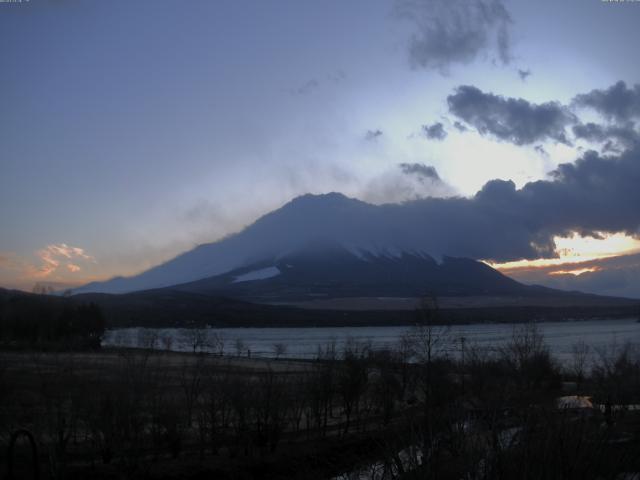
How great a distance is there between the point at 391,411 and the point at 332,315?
15676cm

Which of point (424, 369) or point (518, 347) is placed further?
point (518, 347)

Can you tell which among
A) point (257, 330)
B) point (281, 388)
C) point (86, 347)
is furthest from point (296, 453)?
point (257, 330)

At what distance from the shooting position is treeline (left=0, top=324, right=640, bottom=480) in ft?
31.6

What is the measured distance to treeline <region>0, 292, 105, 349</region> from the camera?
78137 millimetres

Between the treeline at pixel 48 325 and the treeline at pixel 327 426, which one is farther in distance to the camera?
the treeline at pixel 48 325

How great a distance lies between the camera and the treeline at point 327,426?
9.63m

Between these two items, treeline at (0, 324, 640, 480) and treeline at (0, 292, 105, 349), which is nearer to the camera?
treeline at (0, 324, 640, 480)

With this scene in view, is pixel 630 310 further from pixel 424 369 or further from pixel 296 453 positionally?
pixel 296 453

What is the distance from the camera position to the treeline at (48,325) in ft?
256

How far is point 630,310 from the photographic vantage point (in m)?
196

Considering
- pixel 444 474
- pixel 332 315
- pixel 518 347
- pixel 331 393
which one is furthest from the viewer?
pixel 332 315

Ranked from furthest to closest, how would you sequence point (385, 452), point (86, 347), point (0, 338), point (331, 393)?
point (0, 338) → point (86, 347) → point (331, 393) → point (385, 452)

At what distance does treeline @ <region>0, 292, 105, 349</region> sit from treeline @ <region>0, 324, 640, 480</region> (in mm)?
38719

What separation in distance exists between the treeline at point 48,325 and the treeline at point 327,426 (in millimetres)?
38719
